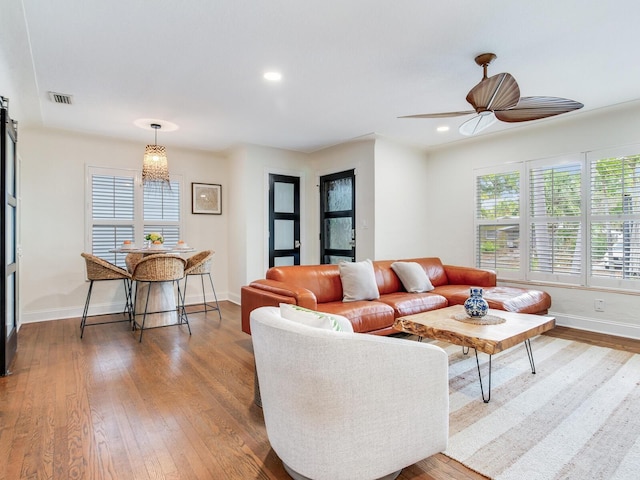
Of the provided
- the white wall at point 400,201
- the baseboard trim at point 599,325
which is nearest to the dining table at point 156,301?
the white wall at point 400,201

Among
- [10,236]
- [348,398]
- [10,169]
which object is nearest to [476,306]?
[348,398]

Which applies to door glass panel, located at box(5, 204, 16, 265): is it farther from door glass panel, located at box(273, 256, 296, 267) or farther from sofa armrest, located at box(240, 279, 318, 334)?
door glass panel, located at box(273, 256, 296, 267)

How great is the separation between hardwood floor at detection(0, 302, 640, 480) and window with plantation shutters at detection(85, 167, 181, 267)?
1679 mm

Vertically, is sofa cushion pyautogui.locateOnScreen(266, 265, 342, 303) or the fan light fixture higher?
the fan light fixture

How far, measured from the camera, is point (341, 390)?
4.57ft

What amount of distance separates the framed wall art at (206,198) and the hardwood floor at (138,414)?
→ 2.55m

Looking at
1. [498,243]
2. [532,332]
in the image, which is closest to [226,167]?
[498,243]

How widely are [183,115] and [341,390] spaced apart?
3.77m

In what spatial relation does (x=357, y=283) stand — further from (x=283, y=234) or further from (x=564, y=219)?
(x=564, y=219)

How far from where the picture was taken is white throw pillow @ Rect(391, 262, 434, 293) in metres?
4.18

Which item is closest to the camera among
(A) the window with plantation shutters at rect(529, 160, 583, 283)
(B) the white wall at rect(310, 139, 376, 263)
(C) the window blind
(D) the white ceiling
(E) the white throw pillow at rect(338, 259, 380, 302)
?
(D) the white ceiling

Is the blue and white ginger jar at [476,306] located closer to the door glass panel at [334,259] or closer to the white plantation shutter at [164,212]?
the door glass panel at [334,259]

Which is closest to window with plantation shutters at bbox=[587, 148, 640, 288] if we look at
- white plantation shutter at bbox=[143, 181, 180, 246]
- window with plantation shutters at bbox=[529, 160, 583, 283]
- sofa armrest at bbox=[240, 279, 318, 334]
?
window with plantation shutters at bbox=[529, 160, 583, 283]

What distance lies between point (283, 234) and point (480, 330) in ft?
12.7
